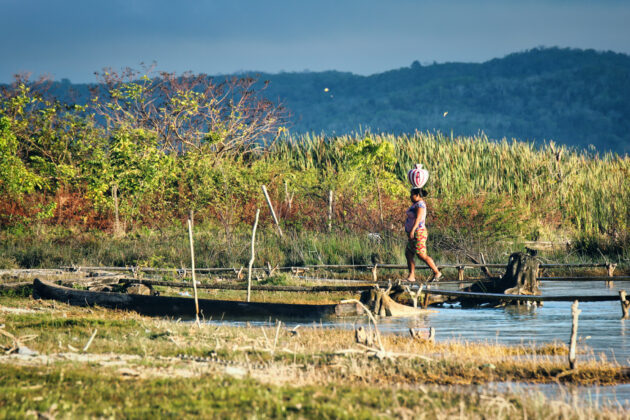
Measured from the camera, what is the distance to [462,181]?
3138 centimetres

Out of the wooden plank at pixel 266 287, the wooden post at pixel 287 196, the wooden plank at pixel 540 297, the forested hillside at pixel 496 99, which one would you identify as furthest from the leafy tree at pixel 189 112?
the forested hillside at pixel 496 99

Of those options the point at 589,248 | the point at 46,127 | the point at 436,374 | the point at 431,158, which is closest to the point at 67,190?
the point at 46,127

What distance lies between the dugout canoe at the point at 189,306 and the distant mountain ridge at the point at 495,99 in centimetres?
10804

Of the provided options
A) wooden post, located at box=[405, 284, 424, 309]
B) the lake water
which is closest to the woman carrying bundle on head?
wooden post, located at box=[405, 284, 424, 309]

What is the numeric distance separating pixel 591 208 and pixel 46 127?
64.1 feet

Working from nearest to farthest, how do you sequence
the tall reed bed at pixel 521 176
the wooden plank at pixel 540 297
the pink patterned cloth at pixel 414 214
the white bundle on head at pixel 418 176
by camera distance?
the wooden plank at pixel 540 297 < the pink patterned cloth at pixel 414 214 < the white bundle on head at pixel 418 176 < the tall reed bed at pixel 521 176

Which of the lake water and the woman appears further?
the woman

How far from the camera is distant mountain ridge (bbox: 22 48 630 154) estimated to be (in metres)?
135

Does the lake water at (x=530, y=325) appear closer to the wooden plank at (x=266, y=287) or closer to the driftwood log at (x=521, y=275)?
the driftwood log at (x=521, y=275)

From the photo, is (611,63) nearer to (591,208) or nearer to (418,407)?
(591,208)

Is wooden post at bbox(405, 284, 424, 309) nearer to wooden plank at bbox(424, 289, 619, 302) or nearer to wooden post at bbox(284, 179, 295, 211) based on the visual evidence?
wooden plank at bbox(424, 289, 619, 302)

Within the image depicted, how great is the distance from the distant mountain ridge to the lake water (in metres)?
109

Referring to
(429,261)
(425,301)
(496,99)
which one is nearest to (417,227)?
(429,261)

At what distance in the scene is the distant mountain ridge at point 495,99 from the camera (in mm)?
134625
